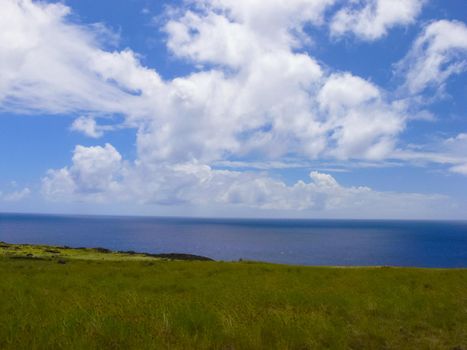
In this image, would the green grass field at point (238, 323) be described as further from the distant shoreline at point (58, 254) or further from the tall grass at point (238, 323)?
the distant shoreline at point (58, 254)

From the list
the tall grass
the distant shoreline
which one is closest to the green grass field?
the tall grass

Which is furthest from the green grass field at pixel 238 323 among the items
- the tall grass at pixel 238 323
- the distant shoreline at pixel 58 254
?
the distant shoreline at pixel 58 254

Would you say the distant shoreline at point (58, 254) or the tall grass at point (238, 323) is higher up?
the tall grass at point (238, 323)

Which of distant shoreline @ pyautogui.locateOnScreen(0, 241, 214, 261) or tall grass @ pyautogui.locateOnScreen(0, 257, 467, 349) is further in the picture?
distant shoreline @ pyautogui.locateOnScreen(0, 241, 214, 261)

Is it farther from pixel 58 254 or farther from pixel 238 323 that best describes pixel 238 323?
pixel 58 254

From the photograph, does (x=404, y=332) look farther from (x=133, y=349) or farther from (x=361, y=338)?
(x=133, y=349)

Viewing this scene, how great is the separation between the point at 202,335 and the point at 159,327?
1005mm

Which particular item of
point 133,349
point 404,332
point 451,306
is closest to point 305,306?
point 404,332

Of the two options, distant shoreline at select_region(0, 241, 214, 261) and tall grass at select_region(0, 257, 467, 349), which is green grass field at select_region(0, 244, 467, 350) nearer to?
tall grass at select_region(0, 257, 467, 349)

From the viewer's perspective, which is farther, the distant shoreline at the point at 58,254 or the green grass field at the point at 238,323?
the distant shoreline at the point at 58,254

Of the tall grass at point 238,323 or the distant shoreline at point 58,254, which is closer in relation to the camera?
the tall grass at point 238,323

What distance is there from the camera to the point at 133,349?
7535 millimetres

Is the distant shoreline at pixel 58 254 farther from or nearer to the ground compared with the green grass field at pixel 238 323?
nearer to the ground

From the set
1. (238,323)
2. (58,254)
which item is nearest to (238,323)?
(238,323)
